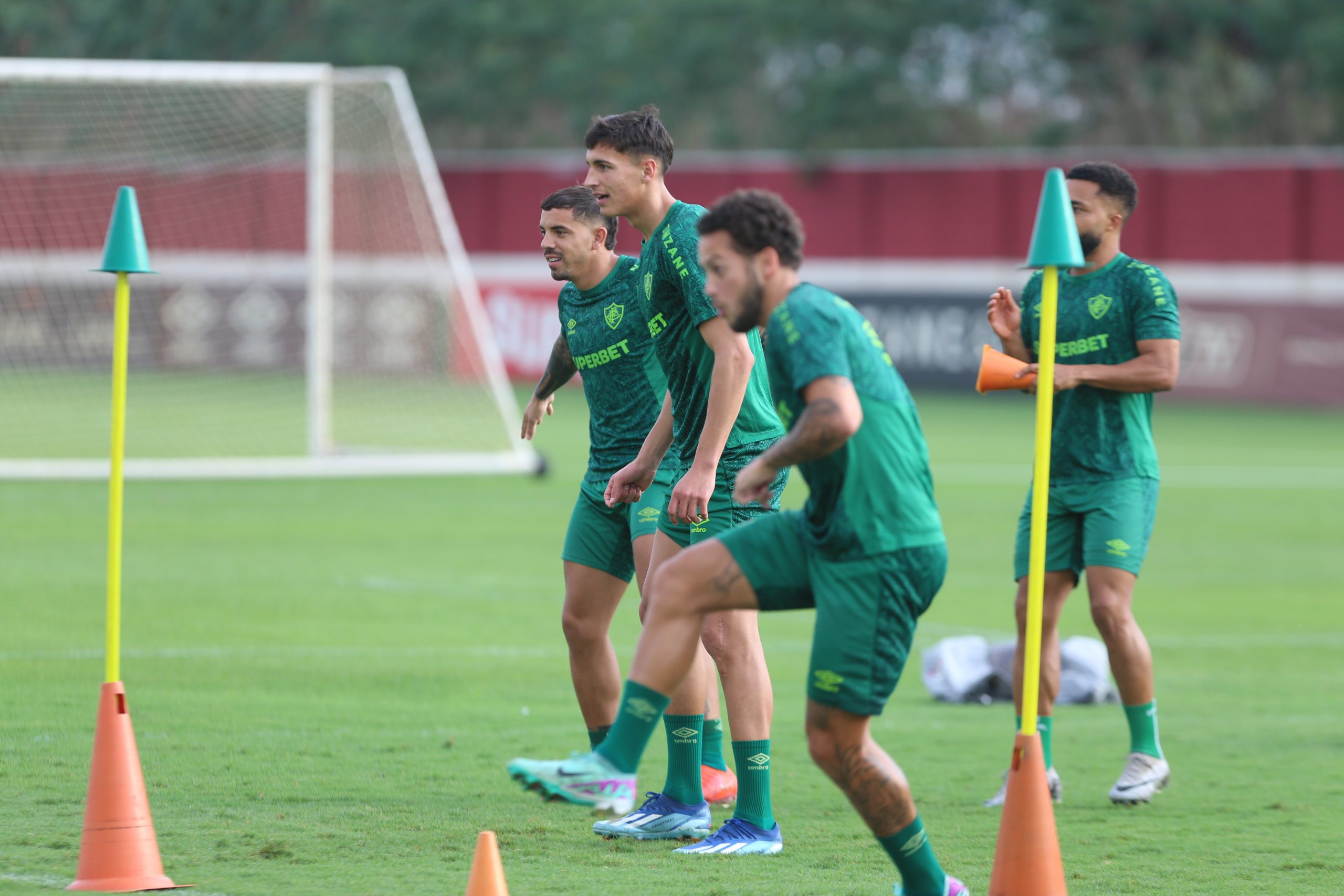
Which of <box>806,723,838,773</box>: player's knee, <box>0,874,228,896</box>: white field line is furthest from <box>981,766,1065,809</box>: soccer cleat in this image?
<box>0,874,228,896</box>: white field line

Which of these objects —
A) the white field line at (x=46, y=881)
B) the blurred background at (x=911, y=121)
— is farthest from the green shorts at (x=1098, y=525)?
the blurred background at (x=911, y=121)

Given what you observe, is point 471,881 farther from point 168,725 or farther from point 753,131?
point 753,131

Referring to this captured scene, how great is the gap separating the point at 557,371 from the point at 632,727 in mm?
2761

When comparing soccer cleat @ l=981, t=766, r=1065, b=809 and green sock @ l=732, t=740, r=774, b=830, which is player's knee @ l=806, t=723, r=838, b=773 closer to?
green sock @ l=732, t=740, r=774, b=830

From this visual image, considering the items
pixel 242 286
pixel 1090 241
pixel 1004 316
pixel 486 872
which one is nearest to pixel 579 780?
pixel 486 872

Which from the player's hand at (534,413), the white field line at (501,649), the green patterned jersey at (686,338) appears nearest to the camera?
the green patterned jersey at (686,338)

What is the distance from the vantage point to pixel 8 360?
28.8m

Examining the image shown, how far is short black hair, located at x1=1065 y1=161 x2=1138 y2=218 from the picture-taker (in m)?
6.92

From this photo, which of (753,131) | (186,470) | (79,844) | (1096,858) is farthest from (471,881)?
(753,131)

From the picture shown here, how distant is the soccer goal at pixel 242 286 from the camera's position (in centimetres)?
1883

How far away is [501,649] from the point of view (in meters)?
10.1

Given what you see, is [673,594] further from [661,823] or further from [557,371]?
[557,371]

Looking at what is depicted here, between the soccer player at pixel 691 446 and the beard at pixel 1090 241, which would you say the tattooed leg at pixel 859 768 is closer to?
the soccer player at pixel 691 446

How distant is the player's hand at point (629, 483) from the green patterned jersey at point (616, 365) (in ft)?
0.79
